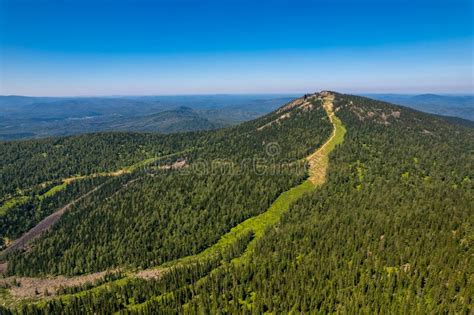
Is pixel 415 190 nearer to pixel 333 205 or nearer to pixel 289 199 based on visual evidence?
pixel 333 205

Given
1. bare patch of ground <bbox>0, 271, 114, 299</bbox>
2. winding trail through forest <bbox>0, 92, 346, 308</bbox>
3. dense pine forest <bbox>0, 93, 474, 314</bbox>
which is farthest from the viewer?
winding trail through forest <bbox>0, 92, 346, 308</bbox>

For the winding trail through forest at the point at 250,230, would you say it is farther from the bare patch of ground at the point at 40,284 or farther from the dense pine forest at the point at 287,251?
the dense pine forest at the point at 287,251

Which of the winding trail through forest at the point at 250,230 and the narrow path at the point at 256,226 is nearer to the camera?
the winding trail through forest at the point at 250,230

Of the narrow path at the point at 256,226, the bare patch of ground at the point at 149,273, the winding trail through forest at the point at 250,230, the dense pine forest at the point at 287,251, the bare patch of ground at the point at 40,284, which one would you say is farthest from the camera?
the narrow path at the point at 256,226

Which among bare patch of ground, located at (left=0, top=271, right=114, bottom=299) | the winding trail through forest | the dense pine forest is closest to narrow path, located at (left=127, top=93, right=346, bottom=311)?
the winding trail through forest

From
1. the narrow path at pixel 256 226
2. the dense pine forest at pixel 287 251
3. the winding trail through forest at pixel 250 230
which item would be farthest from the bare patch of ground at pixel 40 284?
the narrow path at pixel 256 226

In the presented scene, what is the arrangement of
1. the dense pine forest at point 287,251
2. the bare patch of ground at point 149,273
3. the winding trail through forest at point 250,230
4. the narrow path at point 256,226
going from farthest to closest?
1. the narrow path at point 256,226
2. the winding trail through forest at point 250,230
3. the bare patch of ground at point 149,273
4. the dense pine forest at point 287,251

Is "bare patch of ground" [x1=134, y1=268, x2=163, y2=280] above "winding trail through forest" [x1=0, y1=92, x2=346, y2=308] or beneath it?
beneath

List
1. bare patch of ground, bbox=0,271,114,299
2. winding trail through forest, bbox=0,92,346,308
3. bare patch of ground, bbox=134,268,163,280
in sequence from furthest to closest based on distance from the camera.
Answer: winding trail through forest, bbox=0,92,346,308, bare patch of ground, bbox=134,268,163,280, bare patch of ground, bbox=0,271,114,299

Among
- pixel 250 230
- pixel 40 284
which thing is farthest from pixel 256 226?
pixel 40 284

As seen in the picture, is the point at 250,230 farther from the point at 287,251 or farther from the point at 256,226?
the point at 287,251

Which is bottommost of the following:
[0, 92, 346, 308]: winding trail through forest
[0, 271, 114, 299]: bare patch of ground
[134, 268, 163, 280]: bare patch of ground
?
[0, 271, 114, 299]: bare patch of ground

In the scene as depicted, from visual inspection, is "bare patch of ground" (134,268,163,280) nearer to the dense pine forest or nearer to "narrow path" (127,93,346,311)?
"narrow path" (127,93,346,311)

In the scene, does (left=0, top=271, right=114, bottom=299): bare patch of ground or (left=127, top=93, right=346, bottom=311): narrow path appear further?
(left=127, top=93, right=346, bottom=311): narrow path
